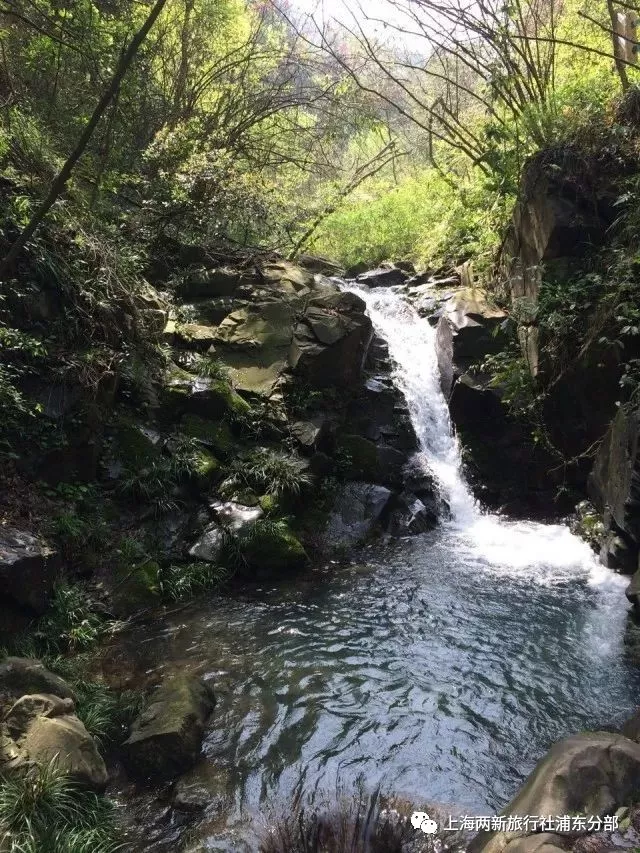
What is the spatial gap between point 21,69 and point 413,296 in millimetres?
7934

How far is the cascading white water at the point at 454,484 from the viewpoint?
7340mm

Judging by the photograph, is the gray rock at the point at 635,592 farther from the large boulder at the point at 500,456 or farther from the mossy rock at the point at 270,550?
the mossy rock at the point at 270,550

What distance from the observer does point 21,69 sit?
8.42 metres

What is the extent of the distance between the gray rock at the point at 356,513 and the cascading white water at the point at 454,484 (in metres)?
1.21

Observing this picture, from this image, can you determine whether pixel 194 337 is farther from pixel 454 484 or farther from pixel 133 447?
pixel 454 484

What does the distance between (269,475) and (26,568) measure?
3.27 meters

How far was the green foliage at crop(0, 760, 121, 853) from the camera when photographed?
122 inches

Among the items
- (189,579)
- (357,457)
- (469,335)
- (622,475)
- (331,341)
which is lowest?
(189,579)

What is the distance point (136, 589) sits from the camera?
6258 millimetres

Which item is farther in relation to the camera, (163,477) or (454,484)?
(454,484)

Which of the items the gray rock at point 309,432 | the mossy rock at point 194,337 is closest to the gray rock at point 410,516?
the gray rock at point 309,432

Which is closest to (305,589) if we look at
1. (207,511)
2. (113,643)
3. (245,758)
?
(207,511)

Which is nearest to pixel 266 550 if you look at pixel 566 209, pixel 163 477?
pixel 163 477

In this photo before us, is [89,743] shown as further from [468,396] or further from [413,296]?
[413,296]
